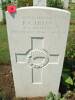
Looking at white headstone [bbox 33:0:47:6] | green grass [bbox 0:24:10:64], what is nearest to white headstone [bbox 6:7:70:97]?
green grass [bbox 0:24:10:64]

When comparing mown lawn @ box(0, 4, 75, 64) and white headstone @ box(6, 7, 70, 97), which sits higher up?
white headstone @ box(6, 7, 70, 97)

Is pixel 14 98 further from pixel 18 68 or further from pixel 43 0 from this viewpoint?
pixel 43 0

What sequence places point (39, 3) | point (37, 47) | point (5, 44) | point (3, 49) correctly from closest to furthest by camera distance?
1. point (37, 47)
2. point (3, 49)
3. point (5, 44)
4. point (39, 3)

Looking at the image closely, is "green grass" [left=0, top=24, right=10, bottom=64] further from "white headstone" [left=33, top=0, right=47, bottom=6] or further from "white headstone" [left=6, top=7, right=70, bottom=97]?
"white headstone" [left=6, top=7, right=70, bottom=97]

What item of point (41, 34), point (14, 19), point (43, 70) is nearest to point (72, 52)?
point (43, 70)

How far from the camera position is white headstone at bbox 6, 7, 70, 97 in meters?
3.28

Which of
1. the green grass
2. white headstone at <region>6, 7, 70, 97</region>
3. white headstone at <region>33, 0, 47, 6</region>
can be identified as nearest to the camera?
white headstone at <region>6, 7, 70, 97</region>

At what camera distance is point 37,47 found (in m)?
3.55

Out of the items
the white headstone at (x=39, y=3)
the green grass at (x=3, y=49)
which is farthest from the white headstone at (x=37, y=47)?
the white headstone at (x=39, y=3)

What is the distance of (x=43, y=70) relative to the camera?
147 inches

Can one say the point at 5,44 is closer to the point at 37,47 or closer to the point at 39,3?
the point at 39,3

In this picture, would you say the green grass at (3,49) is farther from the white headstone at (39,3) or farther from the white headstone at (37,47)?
the white headstone at (37,47)

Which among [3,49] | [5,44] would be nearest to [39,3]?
[5,44]

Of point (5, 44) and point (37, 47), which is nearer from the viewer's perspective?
point (37, 47)
